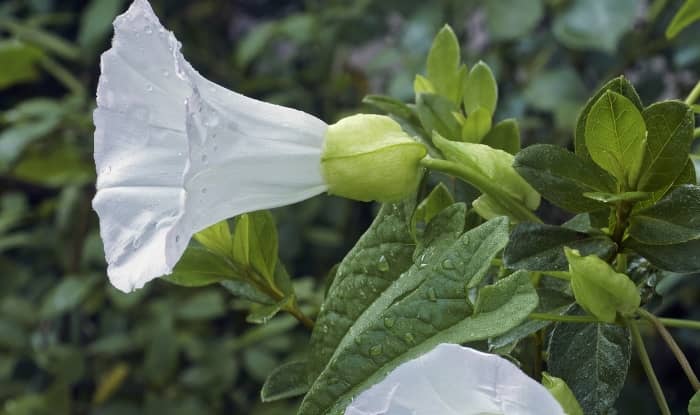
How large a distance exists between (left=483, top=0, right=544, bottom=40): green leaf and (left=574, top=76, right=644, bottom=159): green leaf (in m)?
0.85

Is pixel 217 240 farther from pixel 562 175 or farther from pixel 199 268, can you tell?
pixel 562 175

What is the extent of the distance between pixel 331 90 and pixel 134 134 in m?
1.17

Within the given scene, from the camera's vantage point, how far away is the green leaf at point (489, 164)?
444mm

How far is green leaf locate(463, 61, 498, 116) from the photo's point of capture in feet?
1.80

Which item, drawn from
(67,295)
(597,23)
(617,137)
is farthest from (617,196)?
(67,295)

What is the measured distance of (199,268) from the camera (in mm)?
523

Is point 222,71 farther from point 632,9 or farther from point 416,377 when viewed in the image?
point 416,377

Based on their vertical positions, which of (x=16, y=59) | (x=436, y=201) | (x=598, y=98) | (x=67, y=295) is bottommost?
(x=67, y=295)

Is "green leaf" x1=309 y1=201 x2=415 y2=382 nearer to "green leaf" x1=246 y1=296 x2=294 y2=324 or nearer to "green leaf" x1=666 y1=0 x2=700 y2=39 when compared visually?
"green leaf" x1=246 y1=296 x2=294 y2=324

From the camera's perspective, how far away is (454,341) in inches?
14.7

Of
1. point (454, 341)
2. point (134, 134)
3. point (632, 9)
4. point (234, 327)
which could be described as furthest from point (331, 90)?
point (454, 341)

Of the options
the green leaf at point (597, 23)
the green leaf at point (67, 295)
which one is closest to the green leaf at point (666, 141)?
the green leaf at point (597, 23)

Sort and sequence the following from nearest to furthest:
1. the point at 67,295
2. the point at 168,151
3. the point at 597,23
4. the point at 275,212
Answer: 1. the point at 168,151
2. the point at 597,23
3. the point at 67,295
4. the point at 275,212

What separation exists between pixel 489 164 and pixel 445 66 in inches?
5.5
